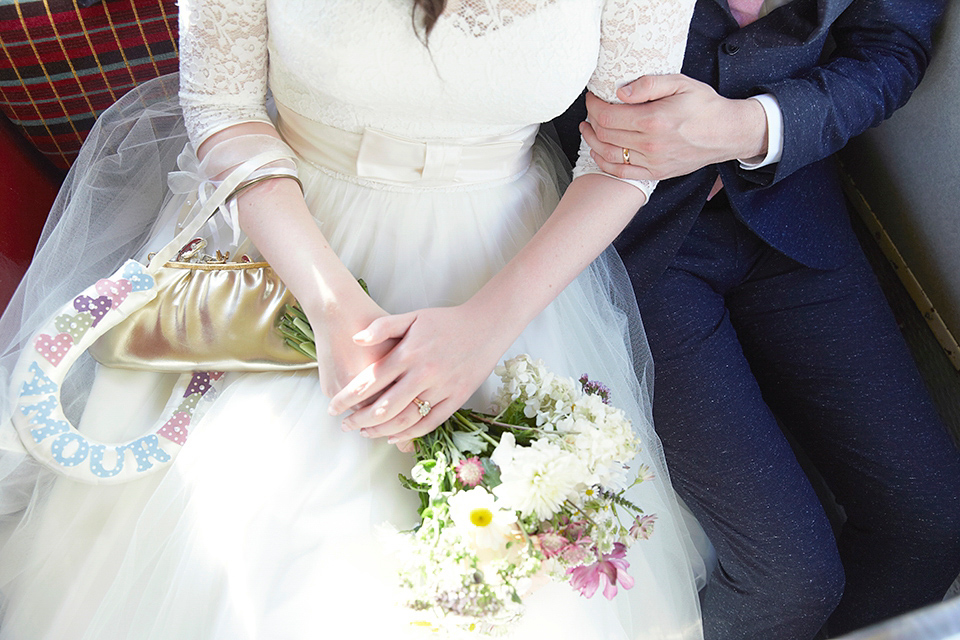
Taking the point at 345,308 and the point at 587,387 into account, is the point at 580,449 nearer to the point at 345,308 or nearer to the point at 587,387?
the point at 587,387

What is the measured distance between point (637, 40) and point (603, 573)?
24.9 inches

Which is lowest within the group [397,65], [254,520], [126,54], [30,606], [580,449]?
[30,606]

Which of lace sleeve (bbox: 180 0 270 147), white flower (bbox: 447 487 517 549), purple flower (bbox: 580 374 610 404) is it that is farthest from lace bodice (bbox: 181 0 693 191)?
white flower (bbox: 447 487 517 549)

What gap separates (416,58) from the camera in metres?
0.81

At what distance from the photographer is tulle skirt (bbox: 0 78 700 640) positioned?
73 centimetres

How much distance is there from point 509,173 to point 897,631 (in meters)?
0.77

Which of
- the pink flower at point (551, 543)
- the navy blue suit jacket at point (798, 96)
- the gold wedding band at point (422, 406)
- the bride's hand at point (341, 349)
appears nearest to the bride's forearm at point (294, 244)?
the bride's hand at point (341, 349)

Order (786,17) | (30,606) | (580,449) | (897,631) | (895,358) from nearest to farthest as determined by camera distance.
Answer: (897,631) → (580,449) → (30,606) → (786,17) → (895,358)

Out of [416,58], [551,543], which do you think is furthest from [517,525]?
[416,58]

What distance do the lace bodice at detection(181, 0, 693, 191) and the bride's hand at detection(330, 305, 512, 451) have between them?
27 centimetres

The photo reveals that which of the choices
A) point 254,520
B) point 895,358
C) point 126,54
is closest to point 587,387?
point 254,520

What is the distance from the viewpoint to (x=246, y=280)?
86 cm

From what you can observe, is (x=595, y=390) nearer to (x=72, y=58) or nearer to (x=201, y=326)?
(x=201, y=326)

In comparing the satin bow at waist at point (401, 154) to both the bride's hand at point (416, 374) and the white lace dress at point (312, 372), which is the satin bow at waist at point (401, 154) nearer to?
→ the white lace dress at point (312, 372)
